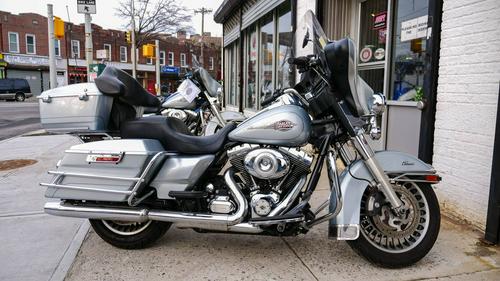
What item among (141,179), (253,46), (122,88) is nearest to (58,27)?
(253,46)

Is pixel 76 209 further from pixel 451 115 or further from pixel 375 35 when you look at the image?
pixel 375 35

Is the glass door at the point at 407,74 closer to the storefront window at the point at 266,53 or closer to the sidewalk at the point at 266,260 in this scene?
the sidewalk at the point at 266,260

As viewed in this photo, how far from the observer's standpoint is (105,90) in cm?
308

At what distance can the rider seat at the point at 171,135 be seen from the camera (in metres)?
3.08

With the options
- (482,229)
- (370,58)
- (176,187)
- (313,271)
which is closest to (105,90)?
(176,187)

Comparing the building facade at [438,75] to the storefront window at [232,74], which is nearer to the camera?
the building facade at [438,75]

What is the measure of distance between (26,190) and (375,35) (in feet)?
16.9

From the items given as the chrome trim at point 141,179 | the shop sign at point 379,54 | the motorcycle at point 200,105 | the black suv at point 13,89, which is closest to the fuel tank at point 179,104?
the motorcycle at point 200,105

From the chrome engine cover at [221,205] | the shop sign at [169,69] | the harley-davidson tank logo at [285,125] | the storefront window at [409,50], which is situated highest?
the shop sign at [169,69]

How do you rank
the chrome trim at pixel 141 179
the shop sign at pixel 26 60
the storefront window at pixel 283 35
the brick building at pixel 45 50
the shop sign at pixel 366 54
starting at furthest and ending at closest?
the brick building at pixel 45 50, the shop sign at pixel 26 60, the storefront window at pixel 283 35, the shop sign at pixel 366 54, the chrome trim at pixel 141 179

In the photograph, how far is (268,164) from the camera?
282 cm

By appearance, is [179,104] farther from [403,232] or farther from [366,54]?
[403,232]

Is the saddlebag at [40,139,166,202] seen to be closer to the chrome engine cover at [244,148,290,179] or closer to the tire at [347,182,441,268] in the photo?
the chrome engine cover at [244,148,290,179]

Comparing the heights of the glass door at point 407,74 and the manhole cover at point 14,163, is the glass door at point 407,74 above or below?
above
